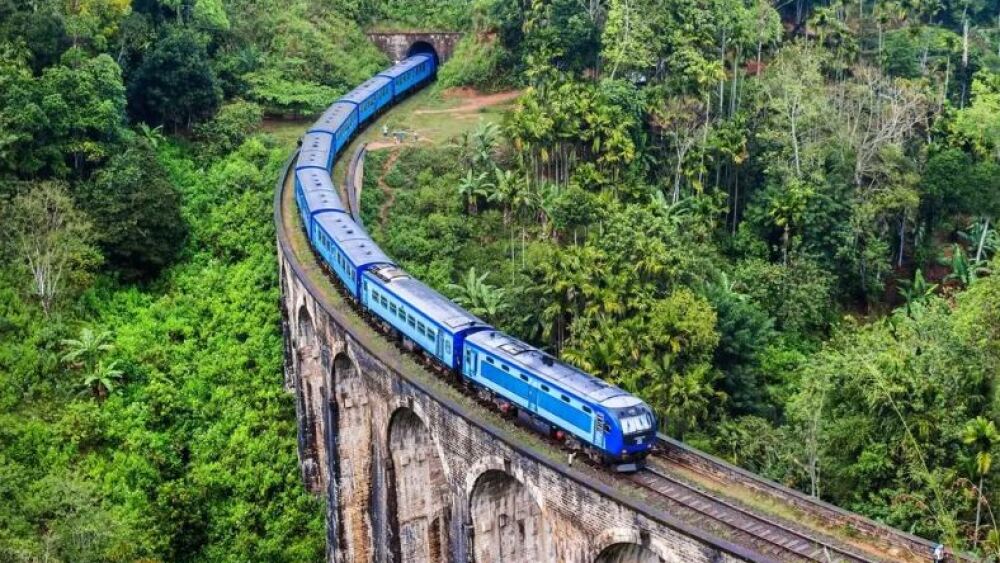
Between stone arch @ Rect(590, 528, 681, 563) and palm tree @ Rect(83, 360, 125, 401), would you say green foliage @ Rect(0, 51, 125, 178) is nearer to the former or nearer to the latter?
palm tree @ Rect(83, 360, 125, 401)

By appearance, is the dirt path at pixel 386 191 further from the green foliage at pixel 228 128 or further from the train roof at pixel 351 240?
the train roof at pixel 351 240

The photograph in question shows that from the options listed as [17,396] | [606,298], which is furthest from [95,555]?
[606,298]

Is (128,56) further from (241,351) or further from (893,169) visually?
(893,169)

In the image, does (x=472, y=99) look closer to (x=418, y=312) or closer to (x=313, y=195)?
(x=313, y=195)

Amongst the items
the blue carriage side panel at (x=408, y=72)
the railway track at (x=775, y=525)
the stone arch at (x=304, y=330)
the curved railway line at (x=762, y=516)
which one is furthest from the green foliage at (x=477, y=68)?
the railway track at (x=775, y=525)

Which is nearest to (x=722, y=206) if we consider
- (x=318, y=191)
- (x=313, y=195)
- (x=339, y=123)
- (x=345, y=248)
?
(x=318, y=191)

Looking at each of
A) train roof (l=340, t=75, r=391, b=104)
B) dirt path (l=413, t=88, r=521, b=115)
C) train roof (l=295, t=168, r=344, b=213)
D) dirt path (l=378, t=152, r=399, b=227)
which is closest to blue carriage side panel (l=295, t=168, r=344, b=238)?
train roof (l=295, t=168, r=344, b=213)
